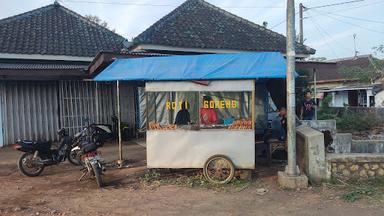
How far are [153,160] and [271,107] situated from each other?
19.3 feet

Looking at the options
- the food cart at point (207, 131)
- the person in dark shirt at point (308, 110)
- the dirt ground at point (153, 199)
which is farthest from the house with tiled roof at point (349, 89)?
the dirt ground at point (153, 199)

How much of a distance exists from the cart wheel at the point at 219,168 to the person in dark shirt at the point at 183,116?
988 mm

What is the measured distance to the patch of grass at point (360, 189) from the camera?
21.6ft

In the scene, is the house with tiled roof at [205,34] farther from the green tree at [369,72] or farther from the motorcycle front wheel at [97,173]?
the green tree at [369,72]

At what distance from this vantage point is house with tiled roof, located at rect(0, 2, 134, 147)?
43.3 feet

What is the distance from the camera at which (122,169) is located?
939 cm

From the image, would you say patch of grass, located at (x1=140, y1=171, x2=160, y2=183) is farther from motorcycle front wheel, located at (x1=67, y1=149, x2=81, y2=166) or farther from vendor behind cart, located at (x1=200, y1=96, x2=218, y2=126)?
motorcycle front wheel, located at (x1=67, y1=149, x2=81, y2=166)

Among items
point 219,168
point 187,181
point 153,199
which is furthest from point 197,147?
point 153,199

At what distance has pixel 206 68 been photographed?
8.34m

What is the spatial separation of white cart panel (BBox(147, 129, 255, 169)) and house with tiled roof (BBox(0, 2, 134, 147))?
5.61 meters

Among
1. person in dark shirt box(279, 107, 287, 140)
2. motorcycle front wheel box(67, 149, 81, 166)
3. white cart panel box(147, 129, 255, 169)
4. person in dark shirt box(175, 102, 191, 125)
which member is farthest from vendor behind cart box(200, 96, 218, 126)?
Result: motorcycle front wheel box(67, 149, 81, 166)

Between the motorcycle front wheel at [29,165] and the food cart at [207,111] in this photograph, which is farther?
the motorcycle front wheel at [29,165]

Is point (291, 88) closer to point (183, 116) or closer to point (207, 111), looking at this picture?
point (207, 111)

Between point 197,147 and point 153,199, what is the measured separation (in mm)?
1601
